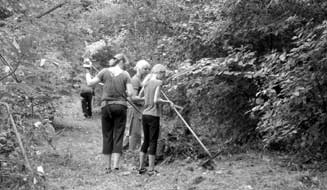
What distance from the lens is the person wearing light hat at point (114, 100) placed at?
8219mm

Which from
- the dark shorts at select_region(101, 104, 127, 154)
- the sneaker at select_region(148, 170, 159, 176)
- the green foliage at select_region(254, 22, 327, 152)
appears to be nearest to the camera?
the green foliage at select_region(254, 22, 327, 152)

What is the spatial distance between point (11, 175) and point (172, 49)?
6.10 m

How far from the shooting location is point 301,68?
18.8ft

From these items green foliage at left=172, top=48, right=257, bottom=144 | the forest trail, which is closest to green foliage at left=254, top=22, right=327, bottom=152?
the forest trail

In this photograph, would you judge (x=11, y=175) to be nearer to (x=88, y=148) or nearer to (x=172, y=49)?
(x=172, y=49)

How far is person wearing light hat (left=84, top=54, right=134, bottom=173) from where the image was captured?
8219mm

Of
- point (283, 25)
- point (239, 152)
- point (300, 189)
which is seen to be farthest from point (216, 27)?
point (300, 189)

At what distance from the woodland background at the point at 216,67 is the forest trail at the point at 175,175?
50 cm

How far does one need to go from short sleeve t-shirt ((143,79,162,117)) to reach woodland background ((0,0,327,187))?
435mm

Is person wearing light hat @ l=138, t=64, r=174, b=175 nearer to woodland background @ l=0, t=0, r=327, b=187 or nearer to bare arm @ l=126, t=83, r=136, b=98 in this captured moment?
bare arm @ l=126, t=83, r=136, b=98

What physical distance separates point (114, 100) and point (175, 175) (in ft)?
5.69

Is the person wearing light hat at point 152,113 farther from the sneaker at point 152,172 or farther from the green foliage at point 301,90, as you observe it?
the green foliage at point 301,90

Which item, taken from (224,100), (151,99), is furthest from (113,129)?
(224,100)

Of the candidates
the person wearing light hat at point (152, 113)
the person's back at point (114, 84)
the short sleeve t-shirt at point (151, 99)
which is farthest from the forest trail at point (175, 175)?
the person's back at point (114, 84)
